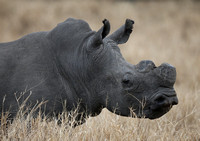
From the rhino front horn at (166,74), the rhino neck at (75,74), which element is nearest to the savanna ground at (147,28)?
the rhino neck at (75,74)

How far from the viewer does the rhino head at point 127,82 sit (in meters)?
3.28

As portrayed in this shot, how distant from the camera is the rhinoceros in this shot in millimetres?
3357

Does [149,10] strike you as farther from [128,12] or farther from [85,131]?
[85,131]

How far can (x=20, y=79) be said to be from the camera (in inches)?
137

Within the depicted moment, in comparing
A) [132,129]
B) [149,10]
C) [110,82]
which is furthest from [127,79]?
[149,10]

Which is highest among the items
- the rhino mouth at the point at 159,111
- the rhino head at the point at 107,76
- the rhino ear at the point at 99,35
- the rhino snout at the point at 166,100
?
the rhino ear at the point at 99,35

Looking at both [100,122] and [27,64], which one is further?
[100,122]

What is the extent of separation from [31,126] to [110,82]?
0.83 meters

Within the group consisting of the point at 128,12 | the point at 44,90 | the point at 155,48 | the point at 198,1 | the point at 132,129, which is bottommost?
the point at 132,129

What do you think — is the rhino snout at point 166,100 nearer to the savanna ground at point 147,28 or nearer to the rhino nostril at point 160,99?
the rhino nostril at point 160,99

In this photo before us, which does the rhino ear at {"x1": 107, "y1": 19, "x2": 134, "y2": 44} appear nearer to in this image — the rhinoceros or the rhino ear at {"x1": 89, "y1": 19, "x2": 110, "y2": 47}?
the rhinoceros

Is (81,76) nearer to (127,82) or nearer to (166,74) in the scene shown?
(127,82)

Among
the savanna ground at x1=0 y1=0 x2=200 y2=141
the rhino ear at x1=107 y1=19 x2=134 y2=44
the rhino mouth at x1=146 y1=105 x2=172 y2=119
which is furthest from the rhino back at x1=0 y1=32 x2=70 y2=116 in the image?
the rhino mouth at x1=146 y1=105 x2=172 y2=119

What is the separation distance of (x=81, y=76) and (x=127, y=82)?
0.48 m
